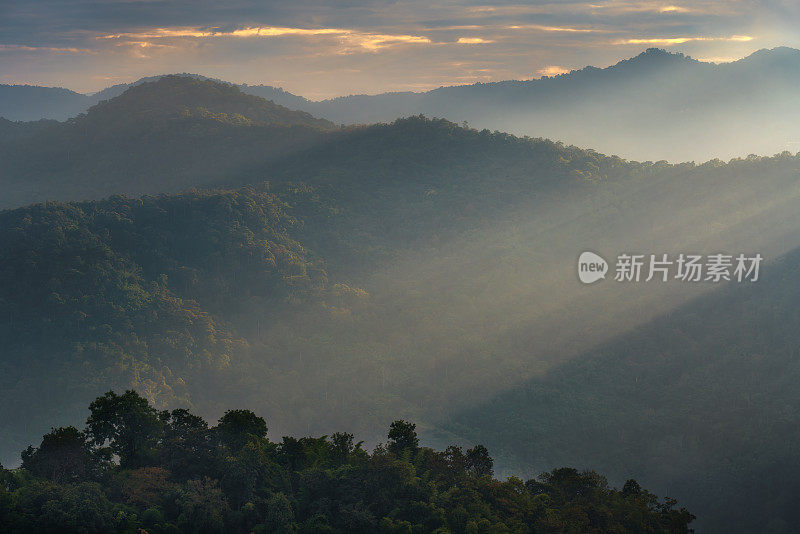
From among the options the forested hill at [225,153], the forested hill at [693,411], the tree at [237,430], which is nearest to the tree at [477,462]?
the tree at [237,430]

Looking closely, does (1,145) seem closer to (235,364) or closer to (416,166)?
(416,166)

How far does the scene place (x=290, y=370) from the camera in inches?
2061

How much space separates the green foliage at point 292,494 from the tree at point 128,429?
29 millimetres

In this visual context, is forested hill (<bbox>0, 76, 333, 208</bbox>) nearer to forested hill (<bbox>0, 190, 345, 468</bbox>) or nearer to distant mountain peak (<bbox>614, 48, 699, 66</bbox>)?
forested hill (<bbox>0, 190, 345, 468</bbox>)

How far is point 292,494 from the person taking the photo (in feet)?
57.8

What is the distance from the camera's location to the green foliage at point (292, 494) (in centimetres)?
1528

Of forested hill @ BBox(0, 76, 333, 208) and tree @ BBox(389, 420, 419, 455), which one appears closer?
tree @ BBox(389, 420, 419, 455)

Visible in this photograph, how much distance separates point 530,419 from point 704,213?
1034 inches

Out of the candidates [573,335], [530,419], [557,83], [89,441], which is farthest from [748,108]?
[89,441]

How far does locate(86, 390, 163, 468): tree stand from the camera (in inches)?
743

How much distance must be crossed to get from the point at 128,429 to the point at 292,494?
209 inches

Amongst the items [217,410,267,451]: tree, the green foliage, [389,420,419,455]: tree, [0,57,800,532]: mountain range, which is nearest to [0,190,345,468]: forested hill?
[0,57,800,532]: mountain range

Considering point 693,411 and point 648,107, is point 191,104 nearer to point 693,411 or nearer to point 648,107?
point 693,411

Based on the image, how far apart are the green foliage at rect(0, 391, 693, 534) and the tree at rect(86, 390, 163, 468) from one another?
0.09ft
